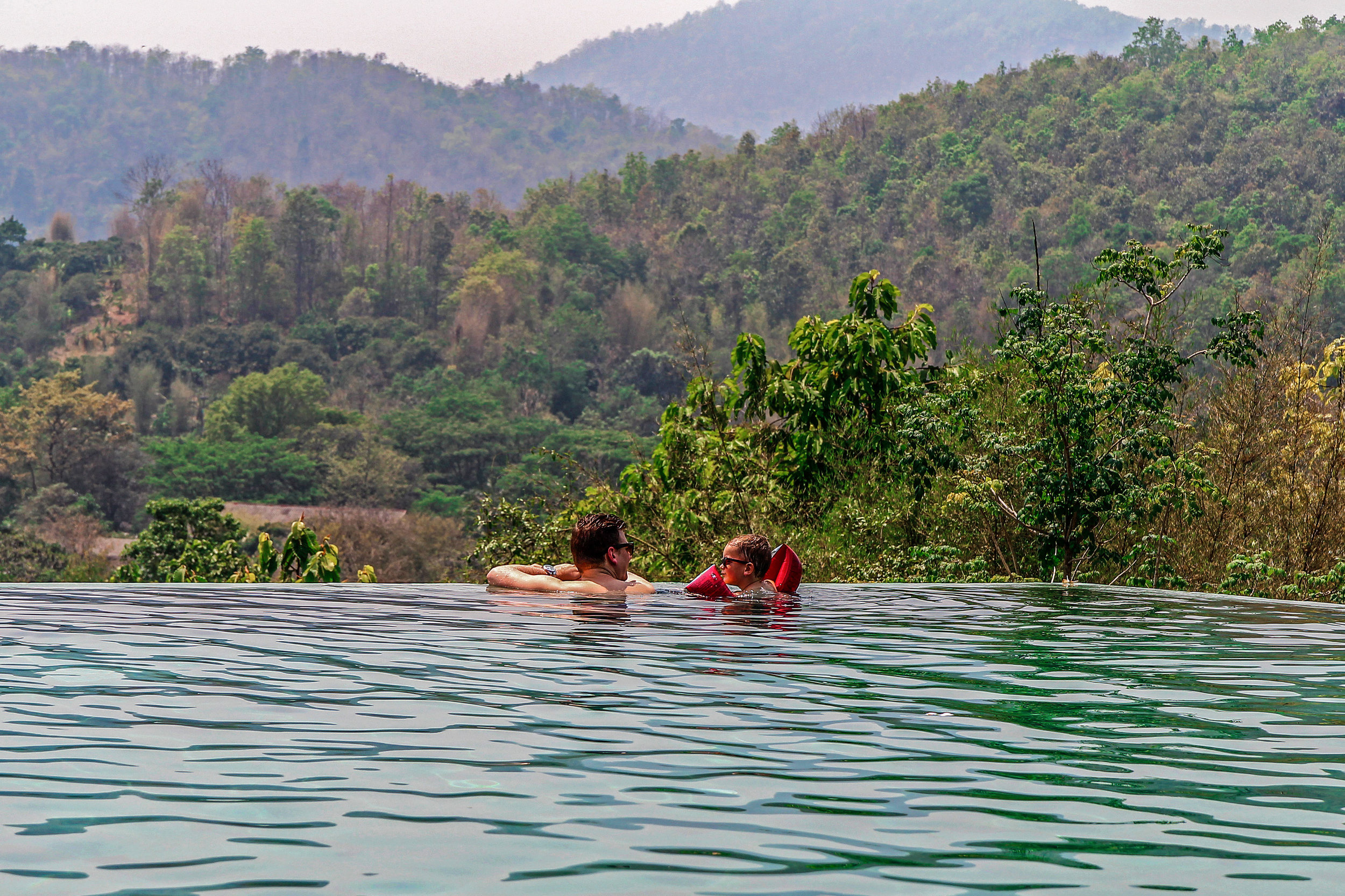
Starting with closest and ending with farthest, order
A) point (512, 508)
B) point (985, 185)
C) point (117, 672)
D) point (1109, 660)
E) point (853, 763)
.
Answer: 1. point (853, 763)
2. point (117, 672)
3. point (1109, 660)
4. point (512, 508)
5. point (985, 185)

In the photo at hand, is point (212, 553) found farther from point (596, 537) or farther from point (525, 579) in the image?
point (596, 537)

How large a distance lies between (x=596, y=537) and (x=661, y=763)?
5473 millimetres

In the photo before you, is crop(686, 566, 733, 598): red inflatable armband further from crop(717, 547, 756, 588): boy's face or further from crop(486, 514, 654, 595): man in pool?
crop(486, 514, 654, 595): man in pool

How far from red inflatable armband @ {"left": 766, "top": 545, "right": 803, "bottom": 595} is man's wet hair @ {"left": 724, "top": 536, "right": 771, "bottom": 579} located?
108 mm

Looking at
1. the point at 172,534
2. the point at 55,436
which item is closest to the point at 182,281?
the point at 55,436

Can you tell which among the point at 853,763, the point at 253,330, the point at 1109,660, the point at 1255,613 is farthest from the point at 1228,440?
the point at 253,330

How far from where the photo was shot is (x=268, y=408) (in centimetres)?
7594

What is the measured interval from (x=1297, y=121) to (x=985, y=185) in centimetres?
2125

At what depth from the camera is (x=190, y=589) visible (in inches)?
438

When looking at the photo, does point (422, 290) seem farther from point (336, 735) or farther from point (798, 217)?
point (336, 735)

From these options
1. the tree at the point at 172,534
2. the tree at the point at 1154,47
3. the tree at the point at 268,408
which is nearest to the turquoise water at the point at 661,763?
the tree at the point at 172,534

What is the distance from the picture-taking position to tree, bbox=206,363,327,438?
75.7 meters

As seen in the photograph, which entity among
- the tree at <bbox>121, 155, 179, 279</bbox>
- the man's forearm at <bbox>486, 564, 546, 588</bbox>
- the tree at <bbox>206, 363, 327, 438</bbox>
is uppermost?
the tree at <bbox>121, 155, 179, 279</bbox>

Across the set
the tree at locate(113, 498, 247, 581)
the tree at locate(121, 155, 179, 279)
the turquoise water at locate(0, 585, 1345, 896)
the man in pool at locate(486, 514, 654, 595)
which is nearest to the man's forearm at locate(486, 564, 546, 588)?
the man in pool at locate(486, 514, 654, 595)
